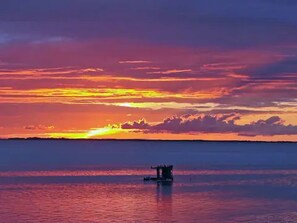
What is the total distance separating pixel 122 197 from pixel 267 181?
101 ft

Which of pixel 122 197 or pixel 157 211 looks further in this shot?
pixel 122 197

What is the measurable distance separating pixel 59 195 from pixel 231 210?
62.4ft

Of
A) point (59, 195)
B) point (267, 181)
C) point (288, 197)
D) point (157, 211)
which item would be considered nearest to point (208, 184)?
point (267, 181)

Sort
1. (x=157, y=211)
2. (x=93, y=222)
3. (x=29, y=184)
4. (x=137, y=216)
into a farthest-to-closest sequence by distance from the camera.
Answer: (x=29, y=184)
(x=157, y=211)
(x=137, y=216)
(x=93, y=222)

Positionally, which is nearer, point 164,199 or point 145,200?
point 145,200

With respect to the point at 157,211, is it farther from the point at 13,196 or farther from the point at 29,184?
the point at 29,184

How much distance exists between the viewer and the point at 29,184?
82250 mm

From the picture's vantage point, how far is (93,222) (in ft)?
163

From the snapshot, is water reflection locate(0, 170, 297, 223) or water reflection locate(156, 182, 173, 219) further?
water reflection locate(156, 182, 173, 219)

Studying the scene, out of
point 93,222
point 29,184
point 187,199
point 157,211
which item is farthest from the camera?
point 29,184

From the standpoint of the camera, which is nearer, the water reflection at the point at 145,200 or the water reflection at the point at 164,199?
the water reflection at the point at 145,200

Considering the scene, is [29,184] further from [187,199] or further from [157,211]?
[157,211]

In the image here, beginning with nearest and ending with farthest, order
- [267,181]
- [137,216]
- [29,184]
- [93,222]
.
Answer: [93,222] → [137,216] → [29,184] → [267,181]

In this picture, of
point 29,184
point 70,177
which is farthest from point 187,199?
point 70,177
